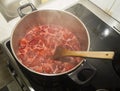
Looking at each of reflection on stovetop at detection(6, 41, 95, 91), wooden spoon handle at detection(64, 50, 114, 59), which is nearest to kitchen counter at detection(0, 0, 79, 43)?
reflection on stovetop at detection(6, 41, 95, 91)

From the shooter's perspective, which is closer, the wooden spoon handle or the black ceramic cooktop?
the wooden spoon handle

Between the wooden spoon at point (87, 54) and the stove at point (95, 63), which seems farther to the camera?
the stove at point (95, 63)

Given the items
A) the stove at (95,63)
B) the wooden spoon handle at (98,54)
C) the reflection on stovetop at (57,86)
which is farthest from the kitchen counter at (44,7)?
the wooden spoon handle at (98,54)

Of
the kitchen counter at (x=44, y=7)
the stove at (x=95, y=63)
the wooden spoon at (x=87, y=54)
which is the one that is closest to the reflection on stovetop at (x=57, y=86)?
the stove at (x=95, y=63)

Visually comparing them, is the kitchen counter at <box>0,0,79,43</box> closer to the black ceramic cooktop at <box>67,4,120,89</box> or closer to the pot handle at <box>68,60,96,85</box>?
the black ceramic cooktop at <box>67,4,120,89</box>

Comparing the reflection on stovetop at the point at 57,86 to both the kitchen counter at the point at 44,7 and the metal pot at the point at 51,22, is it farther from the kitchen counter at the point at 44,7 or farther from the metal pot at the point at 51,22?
the kitchen counter at the point at 44,7

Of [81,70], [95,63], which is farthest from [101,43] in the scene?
[81,70]

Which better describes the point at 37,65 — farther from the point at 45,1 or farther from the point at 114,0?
the point at 114,0

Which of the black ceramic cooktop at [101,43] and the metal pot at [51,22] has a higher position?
Answer: the metal pot at [51,22]

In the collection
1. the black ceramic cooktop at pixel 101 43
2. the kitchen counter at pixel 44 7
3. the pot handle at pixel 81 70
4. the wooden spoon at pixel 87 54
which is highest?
the kitchen counter at pixel 44 7
